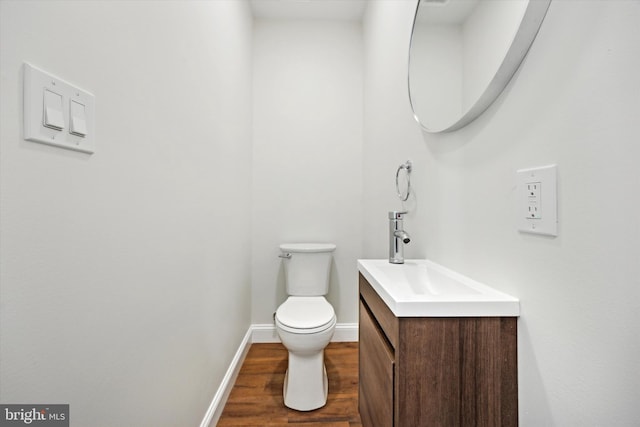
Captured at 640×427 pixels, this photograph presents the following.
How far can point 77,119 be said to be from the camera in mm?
611

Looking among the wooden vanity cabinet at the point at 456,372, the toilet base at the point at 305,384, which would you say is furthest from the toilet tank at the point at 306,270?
the wooden vanity cabinet at the point at 456,372

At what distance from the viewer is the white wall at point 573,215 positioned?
486mm

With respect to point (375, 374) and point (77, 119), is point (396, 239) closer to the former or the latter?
point (375, 374)

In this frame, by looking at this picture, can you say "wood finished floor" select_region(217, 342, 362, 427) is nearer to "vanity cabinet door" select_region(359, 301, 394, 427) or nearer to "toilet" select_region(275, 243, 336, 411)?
"toilet" select_region(275, 243, 336, 411)

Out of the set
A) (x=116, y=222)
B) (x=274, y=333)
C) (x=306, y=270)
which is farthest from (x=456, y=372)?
(x=274, y=333)

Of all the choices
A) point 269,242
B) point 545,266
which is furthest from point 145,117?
point 269,242

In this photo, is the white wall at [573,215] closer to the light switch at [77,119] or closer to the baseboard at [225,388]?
the light switch at [77,119]

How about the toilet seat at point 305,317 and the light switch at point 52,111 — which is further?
the toilet seat at point 305,317

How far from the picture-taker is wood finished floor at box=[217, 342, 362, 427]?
5.03 feet

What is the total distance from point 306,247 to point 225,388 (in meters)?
1.02

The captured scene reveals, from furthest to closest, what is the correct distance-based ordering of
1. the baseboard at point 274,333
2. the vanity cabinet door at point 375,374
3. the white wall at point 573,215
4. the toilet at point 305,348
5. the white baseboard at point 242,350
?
the baseboard at point 274,333
the toilet at point 305,348
the white baseboard at point 242,350
the vanity cabinet door at point 375,374
the white wall at point 573,215

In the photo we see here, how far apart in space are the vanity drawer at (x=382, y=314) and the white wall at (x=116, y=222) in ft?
2.26

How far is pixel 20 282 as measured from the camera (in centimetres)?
50

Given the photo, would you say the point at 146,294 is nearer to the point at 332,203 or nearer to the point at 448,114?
the point at 448,114
